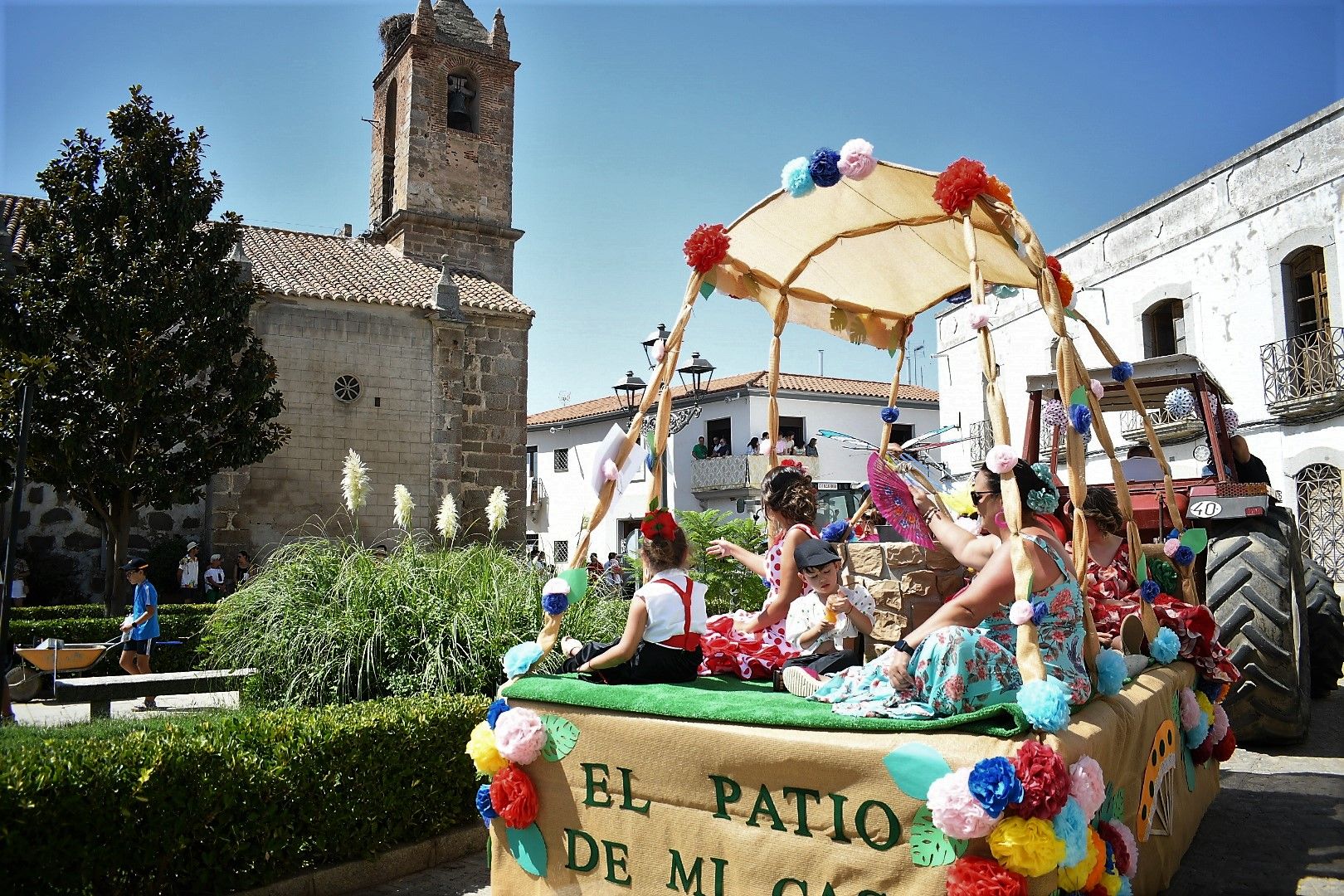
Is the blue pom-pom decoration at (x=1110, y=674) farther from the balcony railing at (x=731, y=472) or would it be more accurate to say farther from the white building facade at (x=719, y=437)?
the white building facade at (x=719, y=437)

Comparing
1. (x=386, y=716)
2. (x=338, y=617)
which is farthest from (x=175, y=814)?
(x=338, y=617)

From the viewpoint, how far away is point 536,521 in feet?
126

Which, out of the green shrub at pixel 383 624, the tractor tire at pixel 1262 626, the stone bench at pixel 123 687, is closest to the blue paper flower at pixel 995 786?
the green shrub at pixel 383 624

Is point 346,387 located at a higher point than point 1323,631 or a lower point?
higher

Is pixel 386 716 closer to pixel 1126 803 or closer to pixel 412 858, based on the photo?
pixel 412 858

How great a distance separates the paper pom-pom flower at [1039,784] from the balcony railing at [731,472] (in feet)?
90.0

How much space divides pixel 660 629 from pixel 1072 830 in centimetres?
188

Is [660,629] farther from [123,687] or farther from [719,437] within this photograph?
[719,437]

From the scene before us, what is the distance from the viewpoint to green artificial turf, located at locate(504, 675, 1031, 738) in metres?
2.98

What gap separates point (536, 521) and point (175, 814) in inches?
1366

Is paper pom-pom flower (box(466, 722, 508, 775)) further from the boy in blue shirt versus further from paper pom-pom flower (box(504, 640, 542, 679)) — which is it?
the boy in blue shirt

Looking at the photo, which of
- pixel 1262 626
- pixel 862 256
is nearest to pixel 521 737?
pixel 862 256

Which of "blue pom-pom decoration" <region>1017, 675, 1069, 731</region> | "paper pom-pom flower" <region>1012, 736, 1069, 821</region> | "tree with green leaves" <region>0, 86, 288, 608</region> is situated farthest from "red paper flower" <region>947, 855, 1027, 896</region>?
"tree with green leaves" <region>0, 86, 288, 608</region>

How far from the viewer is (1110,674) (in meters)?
3.57
